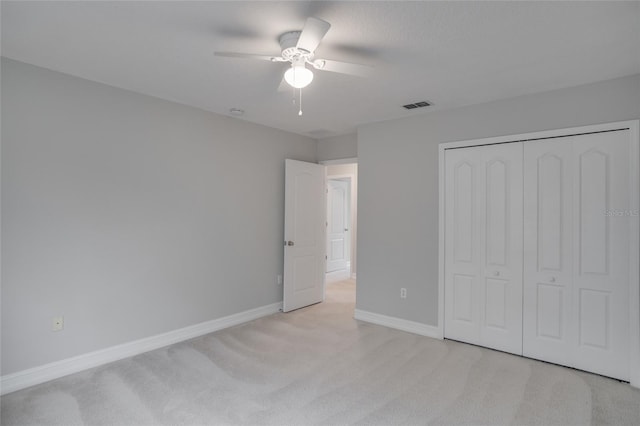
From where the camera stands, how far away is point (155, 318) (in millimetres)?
3443

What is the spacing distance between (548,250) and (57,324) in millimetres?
4317

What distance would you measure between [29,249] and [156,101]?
67.4 inches

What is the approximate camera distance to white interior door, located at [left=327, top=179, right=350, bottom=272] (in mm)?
7043

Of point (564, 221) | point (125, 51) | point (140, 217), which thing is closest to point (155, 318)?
point (140, 217)

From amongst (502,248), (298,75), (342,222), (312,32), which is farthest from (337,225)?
(312,32)

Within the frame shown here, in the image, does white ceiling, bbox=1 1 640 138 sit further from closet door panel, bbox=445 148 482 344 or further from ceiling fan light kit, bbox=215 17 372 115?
closet door panel, bbox=445 148 482 344

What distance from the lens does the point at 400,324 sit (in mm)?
4027

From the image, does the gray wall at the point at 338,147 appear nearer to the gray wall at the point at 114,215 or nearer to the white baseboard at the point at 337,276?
the gray wall at the point at 114,215

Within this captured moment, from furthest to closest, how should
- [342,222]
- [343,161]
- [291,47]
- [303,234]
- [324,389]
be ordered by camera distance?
[342,222] < [343,161] < [303,234] < [324,389] < [291,47]

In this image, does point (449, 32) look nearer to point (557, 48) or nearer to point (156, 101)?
point (557, 48)

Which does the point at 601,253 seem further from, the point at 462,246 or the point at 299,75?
the point at 299,75

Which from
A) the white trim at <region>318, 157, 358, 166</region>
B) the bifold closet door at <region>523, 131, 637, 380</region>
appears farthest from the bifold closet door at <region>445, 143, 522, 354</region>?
the white trim at <region>318, 157, 358, 166</region>

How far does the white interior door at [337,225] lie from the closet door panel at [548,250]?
413 centimetres

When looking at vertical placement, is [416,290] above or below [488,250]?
below
